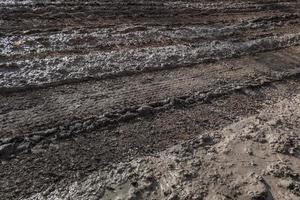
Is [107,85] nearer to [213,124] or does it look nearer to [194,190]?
[213,124]

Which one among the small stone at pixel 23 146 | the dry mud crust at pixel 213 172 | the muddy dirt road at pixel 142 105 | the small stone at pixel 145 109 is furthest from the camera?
the small stone at pixel 145 109

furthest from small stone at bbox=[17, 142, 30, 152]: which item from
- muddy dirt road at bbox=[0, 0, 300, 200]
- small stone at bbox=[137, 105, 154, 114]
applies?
small stone at bbox=[137, 105, 154, 114]

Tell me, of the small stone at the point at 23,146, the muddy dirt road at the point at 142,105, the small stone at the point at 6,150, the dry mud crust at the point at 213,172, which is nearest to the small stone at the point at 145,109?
the muddy dirt road at the point at 142,105

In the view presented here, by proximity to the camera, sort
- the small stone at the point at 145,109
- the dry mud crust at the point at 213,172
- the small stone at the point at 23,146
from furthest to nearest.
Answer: the small stone at the point at 145,109 < the small stone at the point at 23,146 < the dry mud crust at the point at 213,172

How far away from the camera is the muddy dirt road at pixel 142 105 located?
3943 millimetres

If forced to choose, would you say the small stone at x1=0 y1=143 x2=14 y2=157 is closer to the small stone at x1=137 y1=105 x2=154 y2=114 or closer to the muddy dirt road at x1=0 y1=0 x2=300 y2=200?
the muddy dirt road at x1=0 y1=0 x2=300 y2=200

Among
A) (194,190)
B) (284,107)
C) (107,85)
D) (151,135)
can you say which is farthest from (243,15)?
(194,190)

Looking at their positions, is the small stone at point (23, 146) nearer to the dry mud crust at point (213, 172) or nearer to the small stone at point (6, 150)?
the small stone at point (6, 150)

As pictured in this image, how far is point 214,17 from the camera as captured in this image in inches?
325

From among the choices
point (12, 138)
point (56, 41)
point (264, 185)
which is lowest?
point (264, 185)

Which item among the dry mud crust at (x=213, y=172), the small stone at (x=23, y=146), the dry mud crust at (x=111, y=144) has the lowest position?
the dry mud crust at (x=213, y=172)

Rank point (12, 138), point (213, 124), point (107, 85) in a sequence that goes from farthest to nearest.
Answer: point (107, 85), point (213, 124), point (12, 138)

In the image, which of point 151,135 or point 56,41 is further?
point 56,41

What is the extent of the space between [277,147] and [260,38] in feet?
11.3
